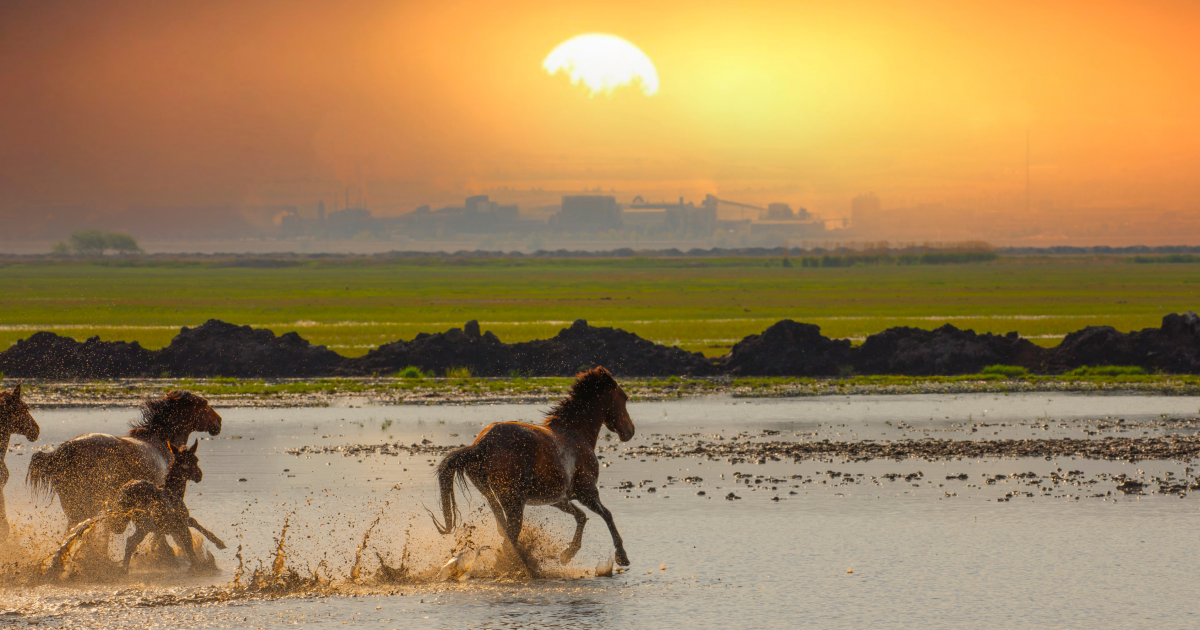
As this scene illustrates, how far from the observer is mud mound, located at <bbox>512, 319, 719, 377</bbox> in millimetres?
30172

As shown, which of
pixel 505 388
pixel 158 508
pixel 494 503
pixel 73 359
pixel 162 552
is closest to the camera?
pixel 158 508

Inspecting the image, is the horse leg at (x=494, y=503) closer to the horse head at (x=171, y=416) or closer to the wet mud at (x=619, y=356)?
the horse head at (x=171, y=416)

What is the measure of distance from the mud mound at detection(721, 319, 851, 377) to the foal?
71.8 feet

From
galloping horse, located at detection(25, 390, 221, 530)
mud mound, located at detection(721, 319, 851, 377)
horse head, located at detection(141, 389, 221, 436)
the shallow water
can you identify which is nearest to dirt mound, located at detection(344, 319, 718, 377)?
mud mound, located at detection(721, 319, 851, 377)

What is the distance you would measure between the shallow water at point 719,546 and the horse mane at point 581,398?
1.09 meters

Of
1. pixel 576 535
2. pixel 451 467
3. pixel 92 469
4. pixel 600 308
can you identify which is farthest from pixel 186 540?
pixel 600 308

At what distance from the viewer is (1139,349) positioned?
31000 mm

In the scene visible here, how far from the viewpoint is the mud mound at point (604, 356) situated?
30172 mm

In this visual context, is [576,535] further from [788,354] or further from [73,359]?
[73,359]

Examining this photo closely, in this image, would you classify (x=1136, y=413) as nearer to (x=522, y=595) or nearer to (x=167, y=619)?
(x=522, y=595)

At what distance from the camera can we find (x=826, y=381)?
90.3 ft

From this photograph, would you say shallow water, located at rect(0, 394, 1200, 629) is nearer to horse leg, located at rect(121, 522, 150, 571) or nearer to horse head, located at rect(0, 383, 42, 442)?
horse leg, located at rect(121, 522, 150, 571)

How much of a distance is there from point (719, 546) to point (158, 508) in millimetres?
5059

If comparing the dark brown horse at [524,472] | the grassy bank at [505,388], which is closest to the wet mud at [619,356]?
the grassy bank at [505,388]
